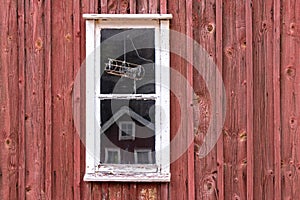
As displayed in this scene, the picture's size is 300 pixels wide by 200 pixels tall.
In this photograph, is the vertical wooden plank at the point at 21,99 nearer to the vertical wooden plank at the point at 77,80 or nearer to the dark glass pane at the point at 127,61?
the vertical wooden plank at the point at 77,80

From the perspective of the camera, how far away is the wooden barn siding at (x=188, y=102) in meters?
3.83

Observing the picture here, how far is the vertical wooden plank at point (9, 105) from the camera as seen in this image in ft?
12.7

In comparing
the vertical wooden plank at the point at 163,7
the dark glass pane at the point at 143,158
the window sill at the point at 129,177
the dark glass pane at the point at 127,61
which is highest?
the vertical wooden plank at the point at 163,7

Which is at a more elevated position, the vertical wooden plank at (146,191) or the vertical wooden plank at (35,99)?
the vertical wooden plank at (35,99)

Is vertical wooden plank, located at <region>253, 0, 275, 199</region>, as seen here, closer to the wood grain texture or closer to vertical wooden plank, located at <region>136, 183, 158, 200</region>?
the wood grain texture

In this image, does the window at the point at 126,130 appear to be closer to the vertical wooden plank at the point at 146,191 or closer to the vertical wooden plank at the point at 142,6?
the vertical wooden plank at the point at 146,191

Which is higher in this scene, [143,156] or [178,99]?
[178,99]

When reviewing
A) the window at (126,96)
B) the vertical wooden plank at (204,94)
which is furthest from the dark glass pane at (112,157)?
the vertical wooden plank at (204,94)

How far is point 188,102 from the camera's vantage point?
385 centimetres

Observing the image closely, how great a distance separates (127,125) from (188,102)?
51 centimetres

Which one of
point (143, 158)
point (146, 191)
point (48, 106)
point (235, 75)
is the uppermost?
point (235, 75)

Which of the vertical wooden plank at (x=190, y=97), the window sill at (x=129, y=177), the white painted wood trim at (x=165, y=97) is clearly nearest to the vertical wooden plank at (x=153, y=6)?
the white painted wood trim at (x=165, y=97)

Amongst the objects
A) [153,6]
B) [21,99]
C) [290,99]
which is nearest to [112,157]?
[21,99]

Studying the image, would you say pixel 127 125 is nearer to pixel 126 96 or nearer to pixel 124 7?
pixel 126 96
